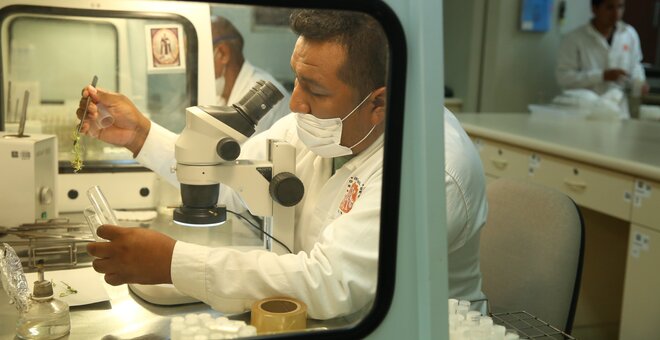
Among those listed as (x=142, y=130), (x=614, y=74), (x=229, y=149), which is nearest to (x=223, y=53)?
(x=142, y=130)

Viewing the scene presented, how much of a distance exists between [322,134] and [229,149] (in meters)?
0.14

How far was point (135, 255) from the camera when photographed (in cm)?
85

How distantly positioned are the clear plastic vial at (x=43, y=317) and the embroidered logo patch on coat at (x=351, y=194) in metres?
0.41

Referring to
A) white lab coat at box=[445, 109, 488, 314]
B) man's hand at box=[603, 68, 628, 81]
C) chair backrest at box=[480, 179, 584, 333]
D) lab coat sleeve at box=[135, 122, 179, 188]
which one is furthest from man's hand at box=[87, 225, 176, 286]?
man's hand at box=[603, 68, 628, 81]

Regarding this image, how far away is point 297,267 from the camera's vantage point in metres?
0.83

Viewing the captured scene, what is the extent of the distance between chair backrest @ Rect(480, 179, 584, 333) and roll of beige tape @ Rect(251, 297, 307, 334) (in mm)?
720

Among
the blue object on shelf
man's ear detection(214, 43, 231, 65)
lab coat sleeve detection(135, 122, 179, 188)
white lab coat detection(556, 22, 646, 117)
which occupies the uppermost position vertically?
the blue object on shelf

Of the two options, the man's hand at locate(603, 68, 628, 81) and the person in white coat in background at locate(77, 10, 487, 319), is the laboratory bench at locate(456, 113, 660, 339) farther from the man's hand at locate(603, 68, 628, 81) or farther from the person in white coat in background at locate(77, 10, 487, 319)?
the person in white coat in background at locate(77, 10, 487, 319)

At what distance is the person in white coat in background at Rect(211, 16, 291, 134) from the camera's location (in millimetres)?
952

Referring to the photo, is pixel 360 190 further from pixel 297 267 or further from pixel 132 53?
pixel 132 53

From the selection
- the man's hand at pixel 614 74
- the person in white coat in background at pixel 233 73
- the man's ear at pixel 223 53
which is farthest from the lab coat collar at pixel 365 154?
the man's hand at pixel 614 74

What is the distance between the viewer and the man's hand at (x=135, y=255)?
847mm

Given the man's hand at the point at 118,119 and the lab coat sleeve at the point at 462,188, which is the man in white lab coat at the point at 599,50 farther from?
the man's hand at the point at 118,119

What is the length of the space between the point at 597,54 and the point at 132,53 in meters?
3.81
